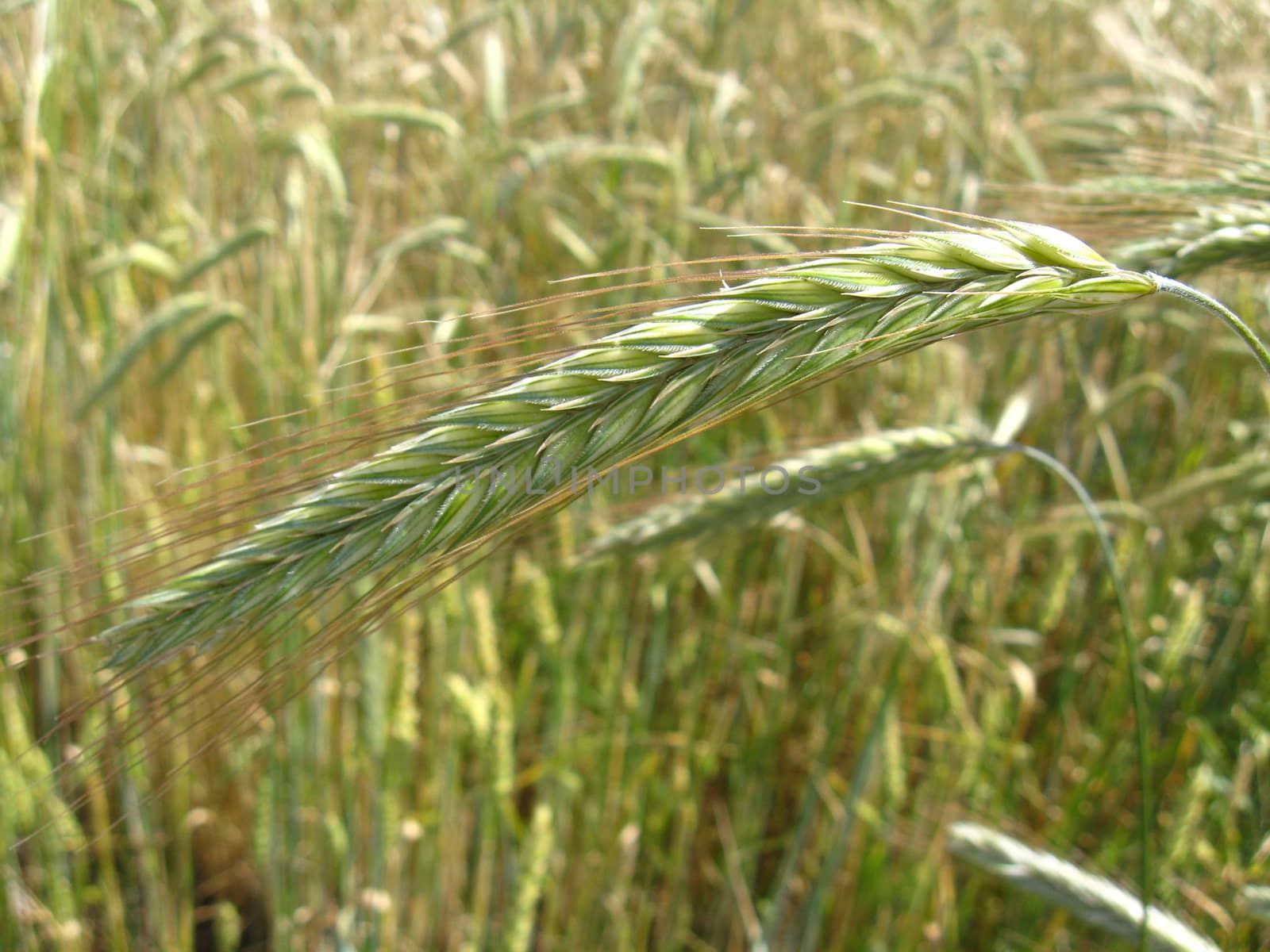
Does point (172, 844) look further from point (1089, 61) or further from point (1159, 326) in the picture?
point (1089, 61)

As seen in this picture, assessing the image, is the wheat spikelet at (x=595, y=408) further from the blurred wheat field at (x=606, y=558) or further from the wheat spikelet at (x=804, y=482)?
the blurred wheat field at (x=606, y=558)

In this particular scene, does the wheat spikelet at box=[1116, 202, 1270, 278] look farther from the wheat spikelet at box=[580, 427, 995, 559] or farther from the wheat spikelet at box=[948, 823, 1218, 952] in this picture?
the wheat spikelet at box=[948, 823, 1218, 952]

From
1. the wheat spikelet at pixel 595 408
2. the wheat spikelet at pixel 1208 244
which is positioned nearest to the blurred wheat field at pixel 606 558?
the wheat spikelet at pixel 1208 244

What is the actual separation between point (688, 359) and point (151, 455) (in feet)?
5.57

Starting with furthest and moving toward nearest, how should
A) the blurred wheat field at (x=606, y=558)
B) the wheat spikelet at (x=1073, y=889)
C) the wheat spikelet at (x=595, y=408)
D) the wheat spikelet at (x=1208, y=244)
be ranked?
the blurred wheat field at (x=606, y=558)
the wheat spikelet at (x=1073, y=889)
the wheat spikelet at (x=1208, y=244)
the wheat spikelet at (x=595, y=408)

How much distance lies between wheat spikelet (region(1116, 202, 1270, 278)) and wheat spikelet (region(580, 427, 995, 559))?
0.25 meters

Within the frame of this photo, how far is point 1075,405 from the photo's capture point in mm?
2383

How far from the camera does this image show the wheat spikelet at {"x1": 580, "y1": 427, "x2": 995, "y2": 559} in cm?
111

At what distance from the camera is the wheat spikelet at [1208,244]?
0.89 metres

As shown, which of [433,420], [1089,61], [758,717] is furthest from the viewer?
[1089,61]

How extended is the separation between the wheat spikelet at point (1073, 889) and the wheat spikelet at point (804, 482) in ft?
1.59

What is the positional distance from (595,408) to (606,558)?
61 cm

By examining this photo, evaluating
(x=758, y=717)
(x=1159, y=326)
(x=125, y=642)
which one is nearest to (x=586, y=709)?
(x=758, y=717)

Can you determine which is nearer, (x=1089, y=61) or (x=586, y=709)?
(x=586, y=709)
